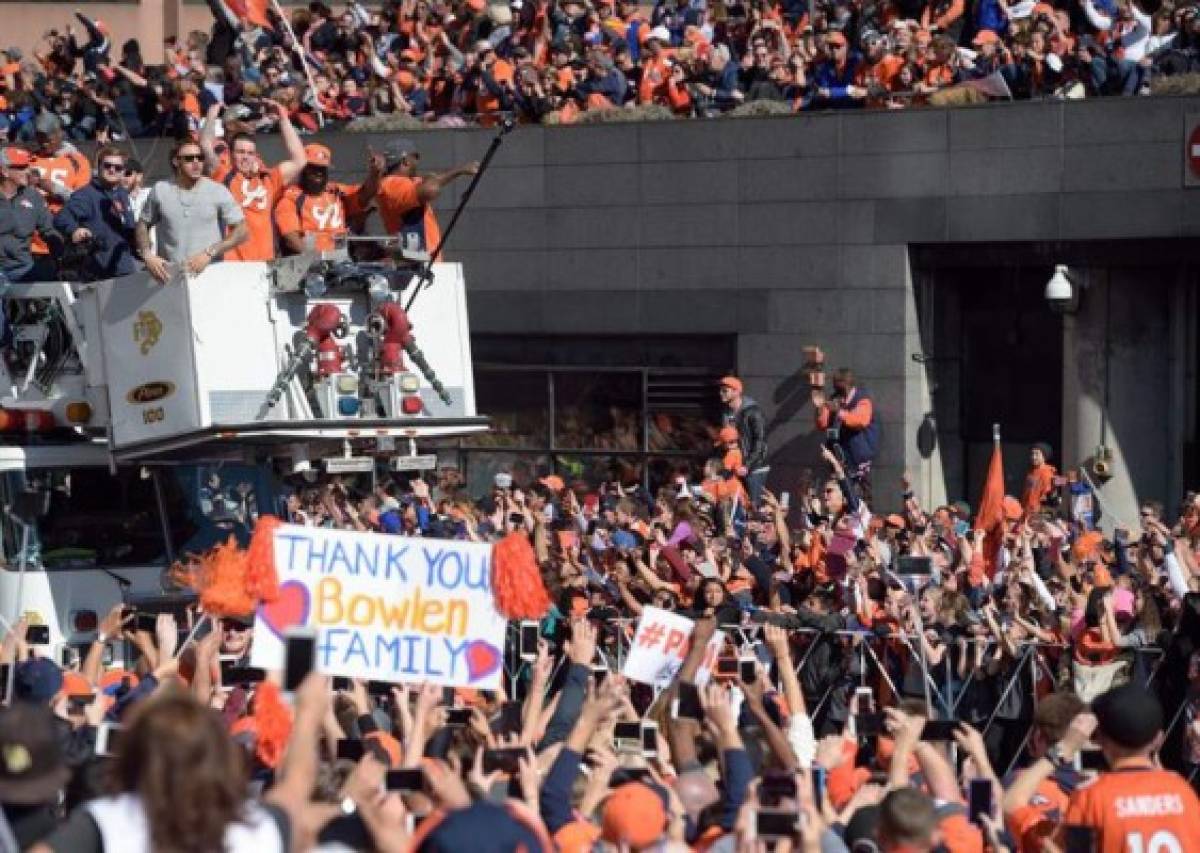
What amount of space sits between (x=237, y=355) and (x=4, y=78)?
1482 centimetres

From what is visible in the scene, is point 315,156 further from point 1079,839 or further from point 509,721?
point 1079,839

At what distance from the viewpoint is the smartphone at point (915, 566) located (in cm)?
1678

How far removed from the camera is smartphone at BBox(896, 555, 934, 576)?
16.8m

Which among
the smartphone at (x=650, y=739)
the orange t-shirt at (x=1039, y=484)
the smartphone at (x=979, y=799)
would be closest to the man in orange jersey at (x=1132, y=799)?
the smartphone at (x=979, y=799)

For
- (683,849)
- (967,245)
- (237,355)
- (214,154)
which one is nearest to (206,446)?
(237,355)

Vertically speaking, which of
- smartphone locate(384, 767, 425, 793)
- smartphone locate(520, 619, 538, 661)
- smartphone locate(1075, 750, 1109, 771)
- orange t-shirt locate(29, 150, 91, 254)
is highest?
orange t-shirt locate(29, 150, 91, 254)

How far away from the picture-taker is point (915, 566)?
1683 centimetres

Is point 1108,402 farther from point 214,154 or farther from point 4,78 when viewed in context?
point 4,78

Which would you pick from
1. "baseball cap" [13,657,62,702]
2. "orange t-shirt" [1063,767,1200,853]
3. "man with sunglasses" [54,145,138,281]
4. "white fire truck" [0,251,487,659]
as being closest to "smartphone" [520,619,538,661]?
"white fire truck" [0,251,487,659]

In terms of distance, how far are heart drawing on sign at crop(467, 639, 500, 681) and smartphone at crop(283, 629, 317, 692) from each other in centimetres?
479

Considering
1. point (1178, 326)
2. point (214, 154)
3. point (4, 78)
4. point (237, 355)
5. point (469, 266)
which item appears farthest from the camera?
point (4, 78)

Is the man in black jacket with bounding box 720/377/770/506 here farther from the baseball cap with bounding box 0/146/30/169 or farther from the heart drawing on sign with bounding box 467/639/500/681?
the heart drawing on sign with bounding box 467/639/500/681

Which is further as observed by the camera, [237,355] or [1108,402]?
[1108,402]

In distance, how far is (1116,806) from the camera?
28.4 ft
